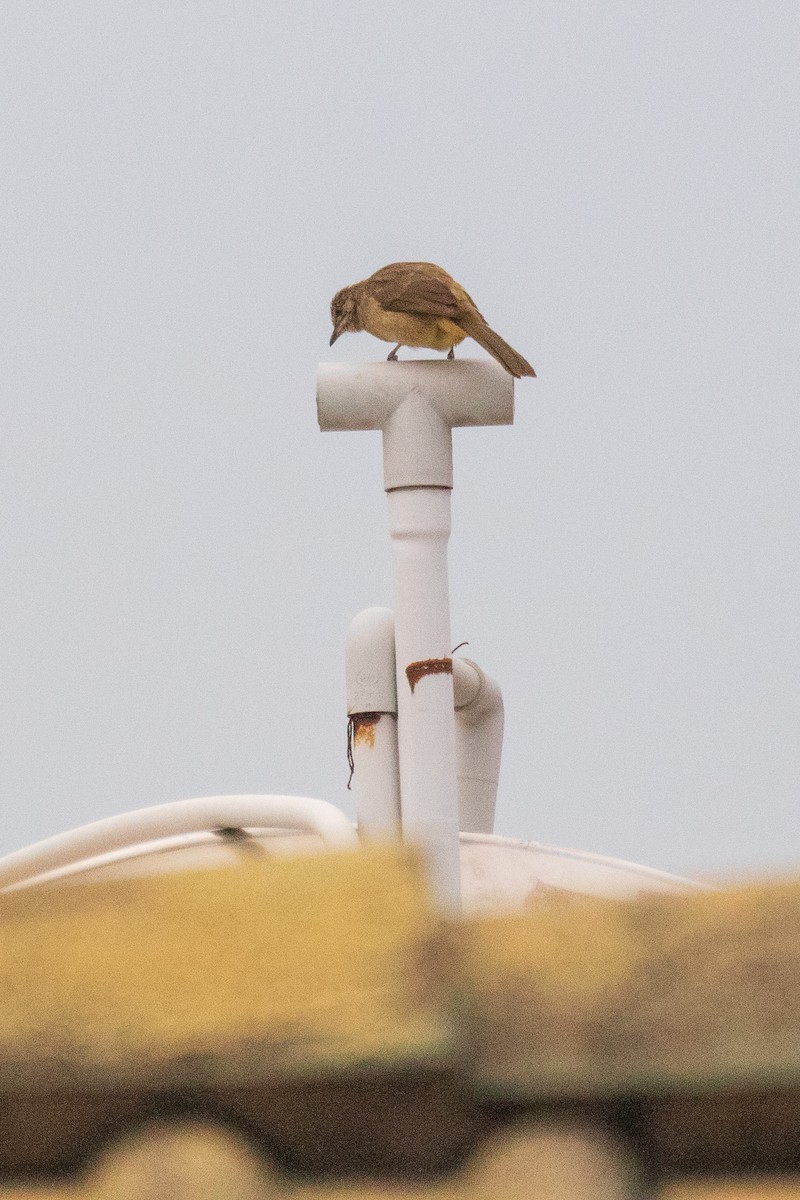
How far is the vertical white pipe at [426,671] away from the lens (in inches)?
271

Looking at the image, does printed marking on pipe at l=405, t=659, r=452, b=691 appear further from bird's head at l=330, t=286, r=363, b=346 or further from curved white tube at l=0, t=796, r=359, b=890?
bird's head at l=330, t=286, r=363, b=346

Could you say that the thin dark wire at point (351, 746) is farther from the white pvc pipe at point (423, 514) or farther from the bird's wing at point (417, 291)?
the bird's wing at point (417, 291)

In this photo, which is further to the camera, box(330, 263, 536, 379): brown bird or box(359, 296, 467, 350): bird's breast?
box(359, 296, 467, 350): bird's breast

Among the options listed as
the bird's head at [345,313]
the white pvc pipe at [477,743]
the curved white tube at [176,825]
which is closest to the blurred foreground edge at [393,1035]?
the curved white tube at [176,825]

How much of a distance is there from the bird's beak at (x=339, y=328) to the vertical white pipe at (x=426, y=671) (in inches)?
60.7

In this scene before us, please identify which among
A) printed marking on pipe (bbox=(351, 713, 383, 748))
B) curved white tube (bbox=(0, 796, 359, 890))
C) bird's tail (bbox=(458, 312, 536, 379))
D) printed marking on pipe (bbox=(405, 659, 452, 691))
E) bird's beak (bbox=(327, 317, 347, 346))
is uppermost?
bird's beak (bbox=(327, 317, 347, 346))

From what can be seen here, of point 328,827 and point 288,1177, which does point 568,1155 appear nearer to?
point 288,1177

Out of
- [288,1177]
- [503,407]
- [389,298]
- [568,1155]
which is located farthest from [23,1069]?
[389,298]

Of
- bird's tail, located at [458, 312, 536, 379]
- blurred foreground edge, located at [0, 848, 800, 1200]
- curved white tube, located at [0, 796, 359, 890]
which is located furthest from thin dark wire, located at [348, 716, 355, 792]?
blurred foreground edge, located at [0, 848, 800, 1200]

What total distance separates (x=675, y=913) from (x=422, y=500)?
195 inches

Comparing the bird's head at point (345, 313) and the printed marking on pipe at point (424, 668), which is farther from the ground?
the bird's head at point (345, 313)

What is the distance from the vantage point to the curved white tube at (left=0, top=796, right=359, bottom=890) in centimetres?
618

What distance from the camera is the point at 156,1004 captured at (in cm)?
189

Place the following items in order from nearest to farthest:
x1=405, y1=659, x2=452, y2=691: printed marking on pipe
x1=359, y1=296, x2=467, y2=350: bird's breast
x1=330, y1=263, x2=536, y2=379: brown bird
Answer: x1=405, y1=659, x2=452, y2=691: printed marking on pipe → x1=330, y1=263, x2=536, y2=379: brown bird → x1=359, y1=296, x2=467, y2=350: bird's breast
